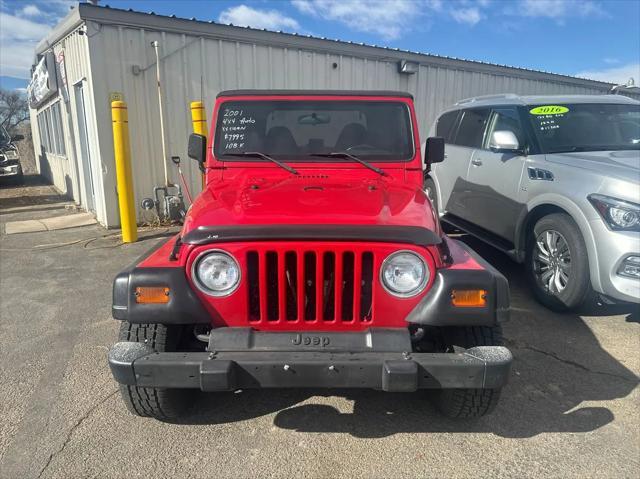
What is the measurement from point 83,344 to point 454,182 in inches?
183

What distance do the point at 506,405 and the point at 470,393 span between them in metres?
0.58

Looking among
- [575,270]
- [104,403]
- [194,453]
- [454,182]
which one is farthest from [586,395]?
[454,182]

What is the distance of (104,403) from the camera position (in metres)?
3.02

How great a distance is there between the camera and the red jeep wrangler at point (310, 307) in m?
2.25

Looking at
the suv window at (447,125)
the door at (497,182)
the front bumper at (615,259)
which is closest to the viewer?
the front bumper at (615,259)

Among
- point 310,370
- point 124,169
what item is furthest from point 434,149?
point 124,169

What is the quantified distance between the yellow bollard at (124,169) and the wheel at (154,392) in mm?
4867

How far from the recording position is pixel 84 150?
906 centimetres

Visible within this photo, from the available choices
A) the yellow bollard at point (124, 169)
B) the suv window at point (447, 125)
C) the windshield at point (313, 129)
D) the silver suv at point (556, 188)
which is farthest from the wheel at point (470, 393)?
the yellow bollard at point (124, 169)

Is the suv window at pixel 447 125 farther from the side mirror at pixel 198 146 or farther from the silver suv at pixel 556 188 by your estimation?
the side mirror at pixel 198 146

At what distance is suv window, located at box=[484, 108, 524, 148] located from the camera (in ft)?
16.8

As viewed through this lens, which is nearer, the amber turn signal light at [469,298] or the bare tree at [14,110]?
the amber turn signal light at [469,298]

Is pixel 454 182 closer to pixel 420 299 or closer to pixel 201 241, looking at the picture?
pixel 420 299

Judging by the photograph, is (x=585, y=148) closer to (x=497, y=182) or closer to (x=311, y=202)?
(x=497, y=182)
